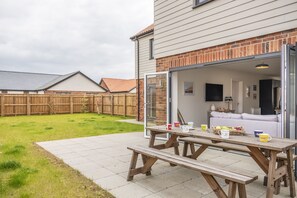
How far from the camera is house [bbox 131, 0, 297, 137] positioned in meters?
3.81

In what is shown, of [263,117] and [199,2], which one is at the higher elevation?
[199,2]

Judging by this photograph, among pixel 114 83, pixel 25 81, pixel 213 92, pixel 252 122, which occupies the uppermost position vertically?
pixel 114 83

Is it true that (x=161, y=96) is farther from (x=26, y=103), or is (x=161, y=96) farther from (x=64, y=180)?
(x=26, y=103)

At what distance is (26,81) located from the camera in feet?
94.1

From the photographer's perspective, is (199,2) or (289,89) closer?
(289,89)

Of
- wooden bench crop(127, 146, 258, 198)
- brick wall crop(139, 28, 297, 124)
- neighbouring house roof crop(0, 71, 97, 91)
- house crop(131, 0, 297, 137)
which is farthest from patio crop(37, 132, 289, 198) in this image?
neighbouring house roof crop(0, 71, 97, 91)

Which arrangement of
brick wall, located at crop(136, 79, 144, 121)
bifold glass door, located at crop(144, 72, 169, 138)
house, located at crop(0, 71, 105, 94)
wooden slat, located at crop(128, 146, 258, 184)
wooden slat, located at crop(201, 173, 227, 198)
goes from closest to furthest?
1. wooden slat, located at crop(128, 146, 258, 184)
2. wooden slat, located at crop(201, 173, 227, 198)
3. bifold glass door, located at crop(144, 72, 169, 138)
4. brick wall, located at crop(136, 79, 144, 121)
5. house, located at crop(0, 71, 105, 94)

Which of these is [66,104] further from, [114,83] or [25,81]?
[114,83]

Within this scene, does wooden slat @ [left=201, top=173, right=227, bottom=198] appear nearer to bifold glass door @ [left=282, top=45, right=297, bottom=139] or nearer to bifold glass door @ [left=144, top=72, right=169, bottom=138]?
bifold glass door @ [left=282, top=45, right=297, bottom=139]

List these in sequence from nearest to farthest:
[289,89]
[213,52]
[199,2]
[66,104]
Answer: [289,89] < [213,52] < [199,2] < [66,104]

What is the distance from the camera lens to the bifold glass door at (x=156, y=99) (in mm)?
6711

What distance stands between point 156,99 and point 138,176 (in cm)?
358

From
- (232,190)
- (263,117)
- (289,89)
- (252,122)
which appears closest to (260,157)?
(232,190)

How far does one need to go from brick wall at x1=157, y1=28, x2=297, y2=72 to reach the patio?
2.29 metres
